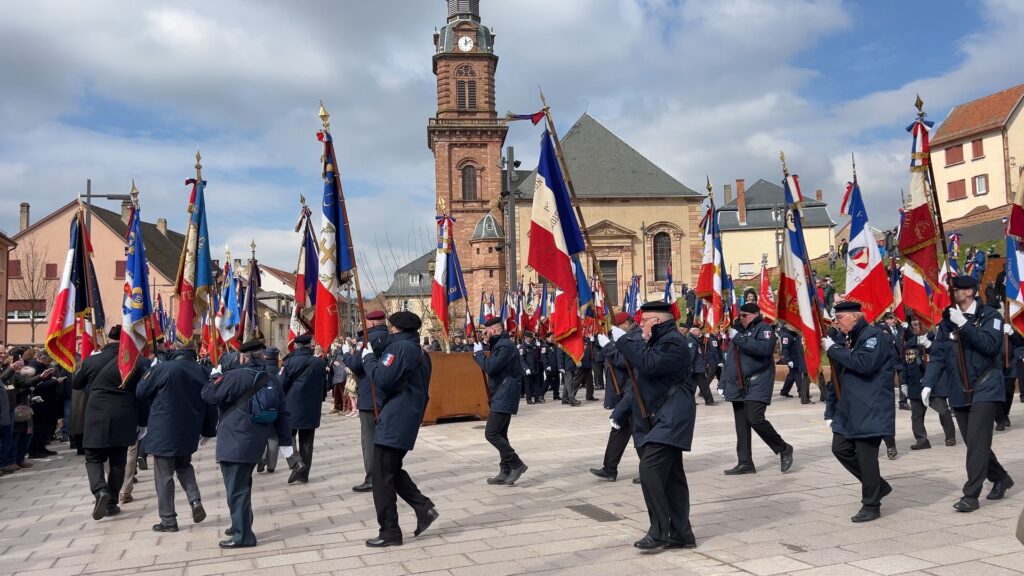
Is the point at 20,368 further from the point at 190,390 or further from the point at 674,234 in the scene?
the point at 674,234

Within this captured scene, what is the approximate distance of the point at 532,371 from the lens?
22.7 meters

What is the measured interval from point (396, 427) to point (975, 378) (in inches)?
199

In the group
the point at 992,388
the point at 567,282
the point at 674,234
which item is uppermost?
the point at 674,234

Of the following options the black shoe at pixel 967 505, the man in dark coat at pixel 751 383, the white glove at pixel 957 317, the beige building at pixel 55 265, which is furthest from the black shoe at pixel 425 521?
the beige building at pixel 55 265

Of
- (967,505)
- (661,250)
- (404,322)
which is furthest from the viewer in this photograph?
(661,250)

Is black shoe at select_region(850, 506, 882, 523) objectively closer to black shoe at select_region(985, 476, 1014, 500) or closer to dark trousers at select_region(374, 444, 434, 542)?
black shoe at select_region(985, 476, 1014, 500)

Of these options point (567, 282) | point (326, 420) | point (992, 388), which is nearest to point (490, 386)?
point (567, 282)

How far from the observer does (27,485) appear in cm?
1137

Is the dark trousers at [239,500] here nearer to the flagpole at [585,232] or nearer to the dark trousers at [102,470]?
the dark trousers at [102,470]

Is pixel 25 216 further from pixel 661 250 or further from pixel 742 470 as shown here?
pixel 742 470

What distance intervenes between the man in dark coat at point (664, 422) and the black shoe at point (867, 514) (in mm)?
1588

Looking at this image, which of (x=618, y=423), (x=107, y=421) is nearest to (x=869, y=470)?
(x=618, y=423)

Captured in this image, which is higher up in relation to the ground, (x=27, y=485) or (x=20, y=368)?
(x=20, y=368)

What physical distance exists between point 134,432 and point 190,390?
1.12 metres
